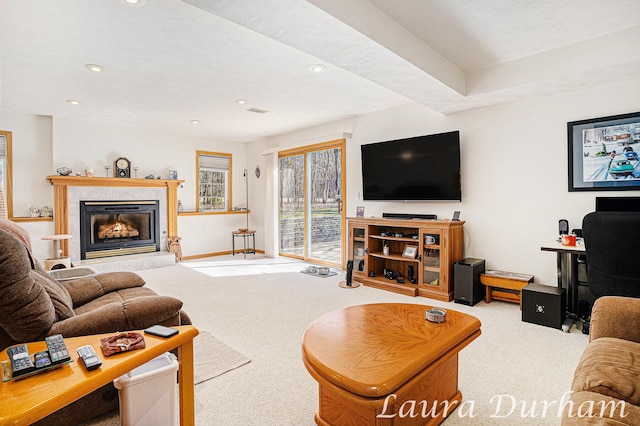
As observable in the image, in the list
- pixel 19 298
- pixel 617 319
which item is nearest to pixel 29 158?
pixel 19 298

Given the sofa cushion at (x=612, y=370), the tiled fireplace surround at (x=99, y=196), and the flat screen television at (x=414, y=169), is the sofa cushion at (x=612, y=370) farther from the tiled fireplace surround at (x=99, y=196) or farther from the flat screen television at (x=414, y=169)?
the tiled fireplace surround at (x=99, y=196)

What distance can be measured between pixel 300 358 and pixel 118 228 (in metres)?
4.95

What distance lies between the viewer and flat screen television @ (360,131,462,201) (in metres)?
4.12

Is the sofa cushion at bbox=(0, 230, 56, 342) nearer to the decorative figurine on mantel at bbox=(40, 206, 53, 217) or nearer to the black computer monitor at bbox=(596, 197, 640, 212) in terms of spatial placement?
the black computer monitor at bbox=(596, 197, 640, 212)

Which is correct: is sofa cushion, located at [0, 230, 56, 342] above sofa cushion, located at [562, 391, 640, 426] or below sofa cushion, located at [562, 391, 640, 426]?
above

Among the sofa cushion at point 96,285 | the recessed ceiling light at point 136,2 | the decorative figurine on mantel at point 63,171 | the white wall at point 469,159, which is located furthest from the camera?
the decorative figurine on mantel at point 63,171

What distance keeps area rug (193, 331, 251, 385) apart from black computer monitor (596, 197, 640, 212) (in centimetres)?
336

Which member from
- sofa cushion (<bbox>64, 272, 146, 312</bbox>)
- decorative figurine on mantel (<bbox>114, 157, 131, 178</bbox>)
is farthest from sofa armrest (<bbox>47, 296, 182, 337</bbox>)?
decorative figurine on mantel (<bbox>114, 157, 131, 178</bbox>)

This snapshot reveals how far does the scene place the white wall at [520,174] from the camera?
335cm

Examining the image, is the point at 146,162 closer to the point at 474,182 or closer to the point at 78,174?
the point at 78,174

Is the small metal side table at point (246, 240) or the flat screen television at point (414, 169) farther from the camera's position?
the small metal side table at point (246, 240)

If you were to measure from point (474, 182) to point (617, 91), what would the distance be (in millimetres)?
1512

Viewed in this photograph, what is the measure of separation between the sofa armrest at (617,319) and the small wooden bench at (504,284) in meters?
1.84

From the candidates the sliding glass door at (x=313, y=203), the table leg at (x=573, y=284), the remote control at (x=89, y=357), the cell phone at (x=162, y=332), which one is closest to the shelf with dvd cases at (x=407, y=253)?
the sliding glass door at (x=313, y=203)
